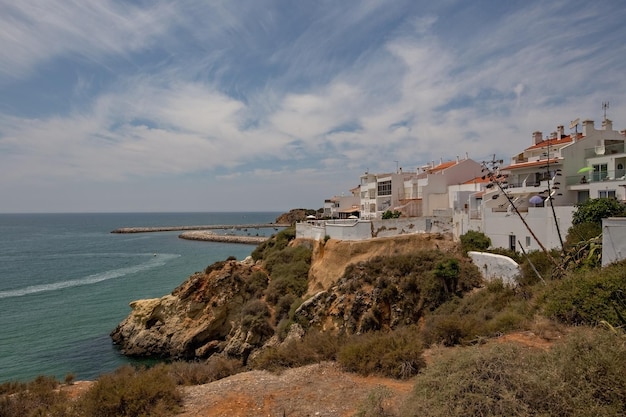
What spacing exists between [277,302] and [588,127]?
918 inches

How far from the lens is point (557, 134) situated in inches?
1104

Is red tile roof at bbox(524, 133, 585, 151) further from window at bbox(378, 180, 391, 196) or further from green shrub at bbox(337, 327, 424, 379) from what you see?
green shrub at bbox(337, 327, 424, 379)

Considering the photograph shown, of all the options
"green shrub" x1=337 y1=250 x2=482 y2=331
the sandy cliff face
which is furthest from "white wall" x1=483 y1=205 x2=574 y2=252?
the sandy cliff face

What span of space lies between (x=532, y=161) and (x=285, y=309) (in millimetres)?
19229

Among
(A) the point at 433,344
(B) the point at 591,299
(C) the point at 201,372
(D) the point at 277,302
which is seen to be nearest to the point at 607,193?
(B) the point at 591,299

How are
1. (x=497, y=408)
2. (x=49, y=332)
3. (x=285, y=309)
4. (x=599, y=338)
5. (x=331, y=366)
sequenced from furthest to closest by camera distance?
1. (x=49, y=332)
2. (x=285, y=309)
3. (x=331, y=366)
4. (x=599, y=338)
5. (x=497, y=408)

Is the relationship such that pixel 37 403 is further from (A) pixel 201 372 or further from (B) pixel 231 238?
(B) pixel 231 238

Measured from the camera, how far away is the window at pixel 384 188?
39938 millimetres

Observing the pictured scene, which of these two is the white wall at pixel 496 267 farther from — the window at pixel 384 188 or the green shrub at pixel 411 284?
the window at pixel 384 188

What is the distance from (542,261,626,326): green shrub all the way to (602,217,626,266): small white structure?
6.23 ft

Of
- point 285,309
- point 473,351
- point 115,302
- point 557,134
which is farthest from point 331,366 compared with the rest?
point 115,302

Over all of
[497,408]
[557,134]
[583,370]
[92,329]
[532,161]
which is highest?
[557,134]

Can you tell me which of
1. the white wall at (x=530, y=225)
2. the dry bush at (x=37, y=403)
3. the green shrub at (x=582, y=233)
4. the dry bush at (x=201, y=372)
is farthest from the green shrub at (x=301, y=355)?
the white wall at (x=530, y=225)

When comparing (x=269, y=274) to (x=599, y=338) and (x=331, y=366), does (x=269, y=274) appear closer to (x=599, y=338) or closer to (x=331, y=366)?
(x=331, y=366)
